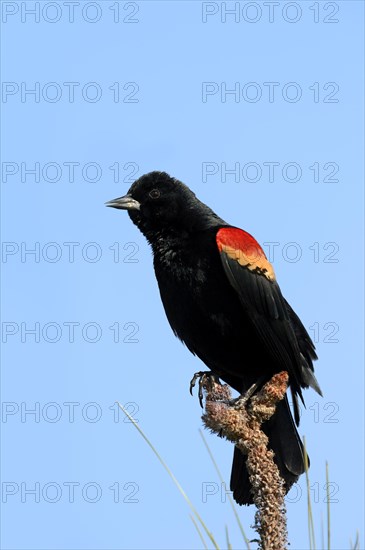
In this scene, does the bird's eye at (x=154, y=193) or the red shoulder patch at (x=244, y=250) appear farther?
the bird's eye at (x=154, y=193)

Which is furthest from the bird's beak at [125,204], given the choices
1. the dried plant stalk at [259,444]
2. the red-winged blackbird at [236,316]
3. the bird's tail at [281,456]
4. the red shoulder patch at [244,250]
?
the dried plant stalk at [259,444]

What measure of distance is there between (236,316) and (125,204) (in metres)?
1.08

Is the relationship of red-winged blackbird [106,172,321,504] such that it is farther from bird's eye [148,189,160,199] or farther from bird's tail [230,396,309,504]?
bird's eye [148,189,160,199]

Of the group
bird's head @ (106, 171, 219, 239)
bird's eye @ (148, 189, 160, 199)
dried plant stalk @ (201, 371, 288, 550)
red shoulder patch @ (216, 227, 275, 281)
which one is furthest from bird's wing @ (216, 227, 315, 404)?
dried plant stalk @ (201, 371, 288, 550)

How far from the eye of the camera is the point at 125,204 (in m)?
4.92

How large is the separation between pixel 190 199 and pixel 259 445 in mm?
2329

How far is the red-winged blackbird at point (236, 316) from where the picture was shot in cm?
A: 417

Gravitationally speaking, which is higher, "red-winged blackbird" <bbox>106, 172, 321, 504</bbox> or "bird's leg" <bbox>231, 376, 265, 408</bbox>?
"red-winged blackbird" <bbox>106, 172, 321, 504</bbox>

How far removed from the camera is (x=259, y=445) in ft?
9.10

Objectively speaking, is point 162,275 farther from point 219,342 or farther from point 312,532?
point 312,532

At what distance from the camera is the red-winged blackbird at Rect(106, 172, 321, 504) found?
4.17 m

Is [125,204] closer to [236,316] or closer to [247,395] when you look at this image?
[236,316]

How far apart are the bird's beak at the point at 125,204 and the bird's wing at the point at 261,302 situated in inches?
27.7

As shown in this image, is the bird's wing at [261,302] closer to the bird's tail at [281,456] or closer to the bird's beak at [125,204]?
the bird's tail at [281,456]
